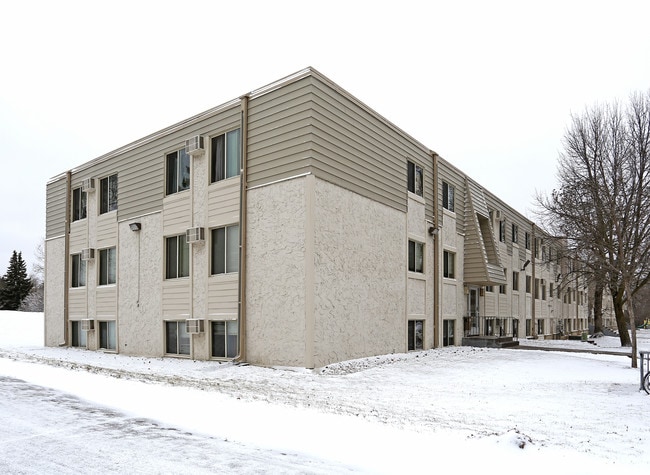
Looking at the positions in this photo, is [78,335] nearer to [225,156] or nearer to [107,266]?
[107,266]

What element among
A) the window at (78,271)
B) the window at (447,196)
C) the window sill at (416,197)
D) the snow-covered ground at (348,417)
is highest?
the window at (447,196)

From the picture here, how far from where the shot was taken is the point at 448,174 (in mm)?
23797

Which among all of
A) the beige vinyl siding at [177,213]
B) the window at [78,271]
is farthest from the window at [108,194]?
the beige vinyl siding at [177,213]

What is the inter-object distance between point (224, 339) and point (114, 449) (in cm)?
1034

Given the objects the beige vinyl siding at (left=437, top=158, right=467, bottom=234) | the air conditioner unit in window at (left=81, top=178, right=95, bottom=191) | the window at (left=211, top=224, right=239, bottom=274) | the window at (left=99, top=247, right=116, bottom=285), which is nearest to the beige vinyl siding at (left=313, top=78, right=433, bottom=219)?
the beige vinyl siding at (left=437, top=158, right=467, bottom=234)

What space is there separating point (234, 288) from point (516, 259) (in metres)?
23.9

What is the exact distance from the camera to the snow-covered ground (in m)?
5.84

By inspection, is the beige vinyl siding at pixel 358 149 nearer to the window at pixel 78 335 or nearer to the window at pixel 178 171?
the window at pixel 178 171

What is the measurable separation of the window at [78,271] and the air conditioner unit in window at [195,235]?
8.36 meters

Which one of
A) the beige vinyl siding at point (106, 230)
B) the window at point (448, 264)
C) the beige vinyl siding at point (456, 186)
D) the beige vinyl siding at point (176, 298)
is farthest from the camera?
the window at point (448, 264)

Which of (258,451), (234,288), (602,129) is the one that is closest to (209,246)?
(234,288)

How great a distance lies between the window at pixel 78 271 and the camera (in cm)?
2306

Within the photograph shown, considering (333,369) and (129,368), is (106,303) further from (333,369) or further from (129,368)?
(333,369)

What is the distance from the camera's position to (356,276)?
52.6ft
